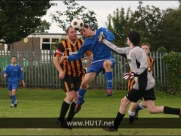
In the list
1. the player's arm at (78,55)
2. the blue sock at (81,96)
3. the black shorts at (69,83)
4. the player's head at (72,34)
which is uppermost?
the player's head at (72,34)

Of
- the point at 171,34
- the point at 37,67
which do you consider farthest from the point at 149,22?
the point at 37,67

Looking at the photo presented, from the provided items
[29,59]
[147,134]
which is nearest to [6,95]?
[29,59]

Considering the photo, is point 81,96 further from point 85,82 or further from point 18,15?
point 18,15

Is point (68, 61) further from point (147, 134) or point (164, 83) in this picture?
point (164, 83)

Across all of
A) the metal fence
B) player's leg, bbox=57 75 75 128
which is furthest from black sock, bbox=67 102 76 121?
the metal fence

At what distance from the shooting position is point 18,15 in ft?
121

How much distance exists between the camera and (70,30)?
14594 mm

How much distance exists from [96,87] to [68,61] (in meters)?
23.3

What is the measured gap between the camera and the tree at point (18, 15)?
36.2m

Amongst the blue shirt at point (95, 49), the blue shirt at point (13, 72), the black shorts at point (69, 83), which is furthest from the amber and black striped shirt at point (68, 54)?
the blue shirt at point (13, 72)

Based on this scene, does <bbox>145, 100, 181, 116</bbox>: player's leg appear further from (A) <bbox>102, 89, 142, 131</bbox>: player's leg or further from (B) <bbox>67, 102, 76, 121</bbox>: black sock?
(B) <bbox>67, 102, 76, 121</bbox>: black sock

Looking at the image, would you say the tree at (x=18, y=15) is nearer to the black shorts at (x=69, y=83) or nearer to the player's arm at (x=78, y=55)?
Result: the black shorts at (x=69, y=83)

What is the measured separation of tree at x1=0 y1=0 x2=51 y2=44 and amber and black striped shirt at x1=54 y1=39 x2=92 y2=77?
71.6 feet

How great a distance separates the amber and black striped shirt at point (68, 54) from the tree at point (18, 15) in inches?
859
